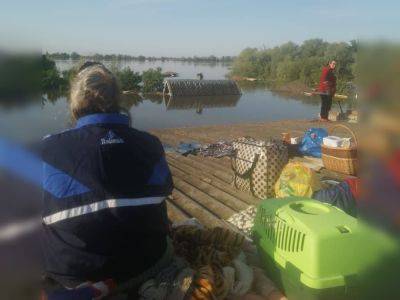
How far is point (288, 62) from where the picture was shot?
2194 inches

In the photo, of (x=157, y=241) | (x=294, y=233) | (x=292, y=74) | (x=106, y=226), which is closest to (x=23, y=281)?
(x=106, y=226)

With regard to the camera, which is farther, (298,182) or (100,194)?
(298,182)

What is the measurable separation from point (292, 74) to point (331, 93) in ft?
133

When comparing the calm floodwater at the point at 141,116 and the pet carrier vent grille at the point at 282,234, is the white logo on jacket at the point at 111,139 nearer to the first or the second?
the calm floodwater at the point at 141,116

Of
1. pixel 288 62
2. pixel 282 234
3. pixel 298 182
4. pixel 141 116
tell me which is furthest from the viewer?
pixel 288 62

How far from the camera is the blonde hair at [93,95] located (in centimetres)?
212

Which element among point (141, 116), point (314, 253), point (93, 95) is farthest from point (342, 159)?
point (141, 116)

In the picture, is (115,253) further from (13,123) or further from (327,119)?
(327,119)

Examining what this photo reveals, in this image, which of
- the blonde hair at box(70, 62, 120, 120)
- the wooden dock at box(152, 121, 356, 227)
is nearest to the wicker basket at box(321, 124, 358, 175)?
the wooden dock at box(152, 121, 356, 227)

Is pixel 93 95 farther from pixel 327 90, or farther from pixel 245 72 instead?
pixel 245 72

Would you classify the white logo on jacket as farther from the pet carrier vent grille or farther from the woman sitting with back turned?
the pet carrier vent grille

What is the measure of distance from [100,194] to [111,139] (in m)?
0.27

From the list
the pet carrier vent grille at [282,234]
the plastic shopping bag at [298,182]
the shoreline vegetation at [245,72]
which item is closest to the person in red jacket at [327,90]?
the shoreline vegetation at [245,72]

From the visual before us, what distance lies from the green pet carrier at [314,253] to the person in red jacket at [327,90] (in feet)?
31.9
